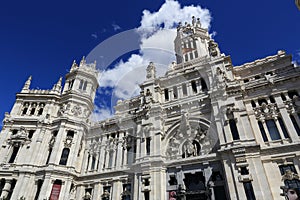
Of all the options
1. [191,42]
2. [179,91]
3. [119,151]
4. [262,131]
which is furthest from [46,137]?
[191,42]

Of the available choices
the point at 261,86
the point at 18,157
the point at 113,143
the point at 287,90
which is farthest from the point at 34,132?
the point at 287,90

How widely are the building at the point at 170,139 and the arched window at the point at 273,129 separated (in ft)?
0.41

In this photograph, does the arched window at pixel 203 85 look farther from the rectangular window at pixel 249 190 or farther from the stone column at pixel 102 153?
the stone column at pixel 102 153

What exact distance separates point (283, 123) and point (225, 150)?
727 cm

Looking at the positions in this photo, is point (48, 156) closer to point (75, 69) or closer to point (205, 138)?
point (75, 69)

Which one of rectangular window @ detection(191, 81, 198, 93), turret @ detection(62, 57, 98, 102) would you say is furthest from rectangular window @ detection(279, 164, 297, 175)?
turret @ detection(62, 57, 98, 102)

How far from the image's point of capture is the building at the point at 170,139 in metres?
21.0

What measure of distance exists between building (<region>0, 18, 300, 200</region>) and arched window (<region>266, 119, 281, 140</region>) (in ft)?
0.41

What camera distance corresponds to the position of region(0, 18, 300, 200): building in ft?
68.7

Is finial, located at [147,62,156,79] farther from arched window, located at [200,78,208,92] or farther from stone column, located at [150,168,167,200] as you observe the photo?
stone column, located at [150,168,167,200]

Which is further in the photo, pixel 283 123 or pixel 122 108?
pixel 122 108

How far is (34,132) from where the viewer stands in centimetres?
3319

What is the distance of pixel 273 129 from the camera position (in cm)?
2270

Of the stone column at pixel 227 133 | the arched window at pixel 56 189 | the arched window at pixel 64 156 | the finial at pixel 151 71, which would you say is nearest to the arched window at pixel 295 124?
the stone column at pixel 227 133
